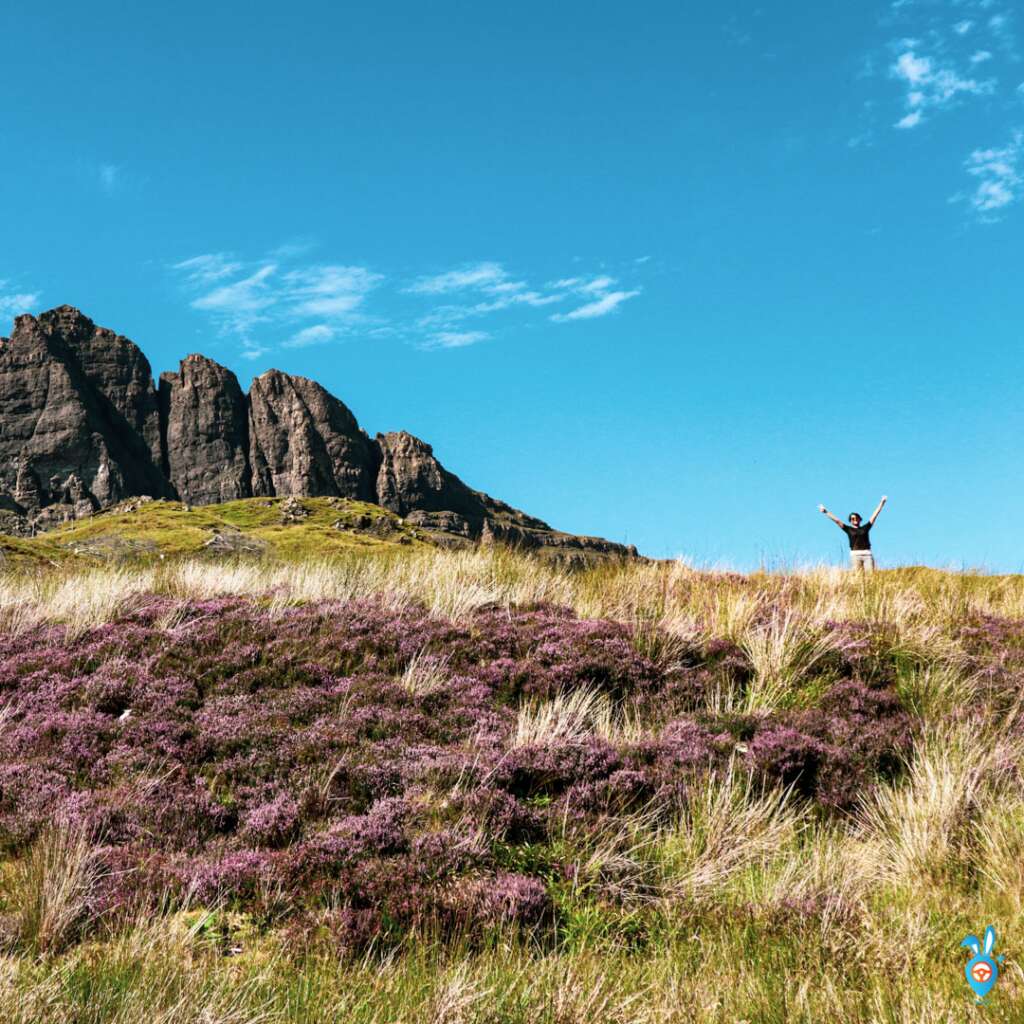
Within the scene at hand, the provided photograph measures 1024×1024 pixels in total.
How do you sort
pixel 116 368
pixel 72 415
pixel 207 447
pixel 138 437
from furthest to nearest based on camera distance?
pixel 116 368, pixel 138 437, pixel 207 447, pixel 72 415

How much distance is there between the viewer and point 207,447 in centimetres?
19500

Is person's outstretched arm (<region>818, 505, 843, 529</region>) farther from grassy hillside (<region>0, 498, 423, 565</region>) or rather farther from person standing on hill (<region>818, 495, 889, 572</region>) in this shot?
grassy hillside (<region>0, 498, 423, 565</region>)

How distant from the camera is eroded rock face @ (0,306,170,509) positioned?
174750mm

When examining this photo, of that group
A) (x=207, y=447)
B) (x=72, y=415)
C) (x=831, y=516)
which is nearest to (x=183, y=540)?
(x=831, y=516)

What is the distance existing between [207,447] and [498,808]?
200 m

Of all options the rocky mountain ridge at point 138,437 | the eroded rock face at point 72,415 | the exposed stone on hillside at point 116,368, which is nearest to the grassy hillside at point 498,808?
the rocky mountain ridge at point 138,437

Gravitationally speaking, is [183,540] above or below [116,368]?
below

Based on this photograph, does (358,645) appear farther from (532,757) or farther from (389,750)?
(532,757)

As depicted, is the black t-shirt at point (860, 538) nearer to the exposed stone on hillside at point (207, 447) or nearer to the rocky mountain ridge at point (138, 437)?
the rocky mountain ridge at point (138, 437)

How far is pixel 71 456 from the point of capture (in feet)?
576

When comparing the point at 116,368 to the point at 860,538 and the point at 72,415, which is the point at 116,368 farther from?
the point at 860,538

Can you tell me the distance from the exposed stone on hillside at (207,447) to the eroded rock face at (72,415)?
4.92 m

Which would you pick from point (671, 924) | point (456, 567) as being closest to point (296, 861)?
point (671, 924)

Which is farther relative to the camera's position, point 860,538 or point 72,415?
point 72,415
